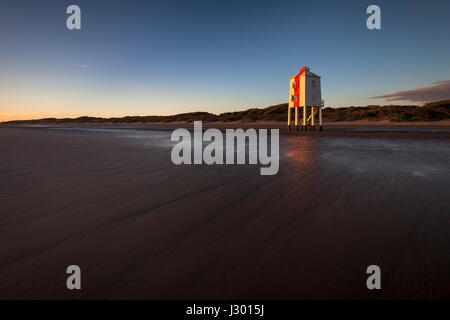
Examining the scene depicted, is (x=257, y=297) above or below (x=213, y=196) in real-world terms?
below

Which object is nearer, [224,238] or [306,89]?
[224,238]

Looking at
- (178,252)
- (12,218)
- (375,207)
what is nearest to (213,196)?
(178,252)

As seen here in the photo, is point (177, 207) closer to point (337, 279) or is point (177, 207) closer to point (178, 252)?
point (178, 252)

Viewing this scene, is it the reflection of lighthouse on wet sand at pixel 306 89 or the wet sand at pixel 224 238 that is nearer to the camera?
the wet sand at pixel 224 238

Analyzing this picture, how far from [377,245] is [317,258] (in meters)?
0.67

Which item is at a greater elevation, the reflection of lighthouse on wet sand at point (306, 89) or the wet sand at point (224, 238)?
the reflection of lighthouse on wet sand at point (306, 89)

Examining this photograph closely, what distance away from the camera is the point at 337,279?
158 cm

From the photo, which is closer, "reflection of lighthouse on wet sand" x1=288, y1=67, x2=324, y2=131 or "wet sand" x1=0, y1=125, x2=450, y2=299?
"wet sand" x1=0, y1=125, x2=450, y2=299

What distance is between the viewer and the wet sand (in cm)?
151

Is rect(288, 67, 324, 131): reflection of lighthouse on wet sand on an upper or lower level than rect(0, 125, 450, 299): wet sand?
upper

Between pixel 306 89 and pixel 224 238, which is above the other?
pixel 306 89

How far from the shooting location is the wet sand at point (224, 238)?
59.6 inches

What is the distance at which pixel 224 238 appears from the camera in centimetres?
211
